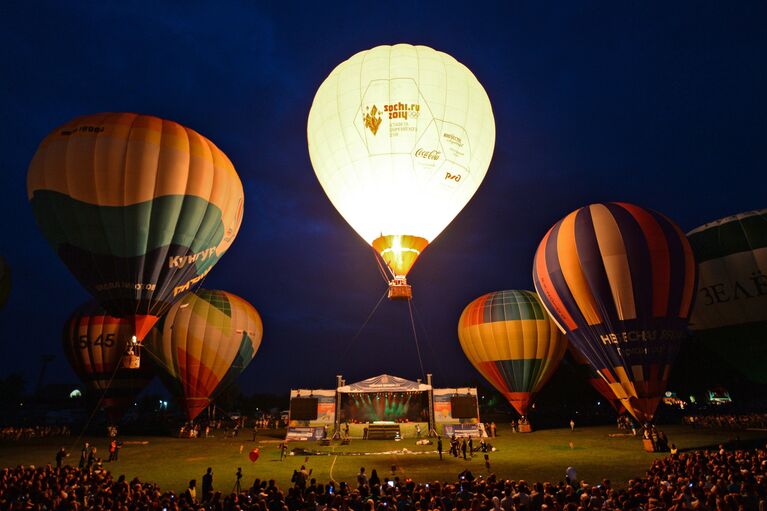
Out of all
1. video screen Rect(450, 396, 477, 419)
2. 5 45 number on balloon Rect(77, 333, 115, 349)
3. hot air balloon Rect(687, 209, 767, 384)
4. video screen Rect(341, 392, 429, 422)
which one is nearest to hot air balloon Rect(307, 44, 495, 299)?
hot air balloon Rect(687, 209, 767, 384)

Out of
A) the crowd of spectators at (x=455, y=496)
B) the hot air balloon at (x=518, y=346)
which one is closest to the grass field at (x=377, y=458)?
the hot air balloon at (x=518, y=346)

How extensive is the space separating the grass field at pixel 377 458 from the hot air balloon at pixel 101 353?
3027 mm

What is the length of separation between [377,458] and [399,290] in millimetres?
7670

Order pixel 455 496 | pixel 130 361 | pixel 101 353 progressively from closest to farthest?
Result: pixel 455 496
pixel 130 361
pixel 101 353

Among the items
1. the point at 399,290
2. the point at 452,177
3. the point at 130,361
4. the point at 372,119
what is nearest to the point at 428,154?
the point at 452,177

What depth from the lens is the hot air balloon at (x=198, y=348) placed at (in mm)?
27375

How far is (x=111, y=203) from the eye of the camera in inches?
640

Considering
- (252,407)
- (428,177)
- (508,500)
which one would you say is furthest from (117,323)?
(252,407)

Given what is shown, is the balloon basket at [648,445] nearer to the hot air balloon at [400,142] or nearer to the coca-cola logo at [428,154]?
the hot air balloon at [400,142]

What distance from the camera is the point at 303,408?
29.6m

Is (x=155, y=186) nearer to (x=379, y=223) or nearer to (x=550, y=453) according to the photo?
(x=379, y=223)

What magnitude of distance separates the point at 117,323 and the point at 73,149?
1560cm

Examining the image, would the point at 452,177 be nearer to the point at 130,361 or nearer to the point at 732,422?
the point at 130,361

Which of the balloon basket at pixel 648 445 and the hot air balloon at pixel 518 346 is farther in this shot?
the hot air balloon at pixel 518 346
